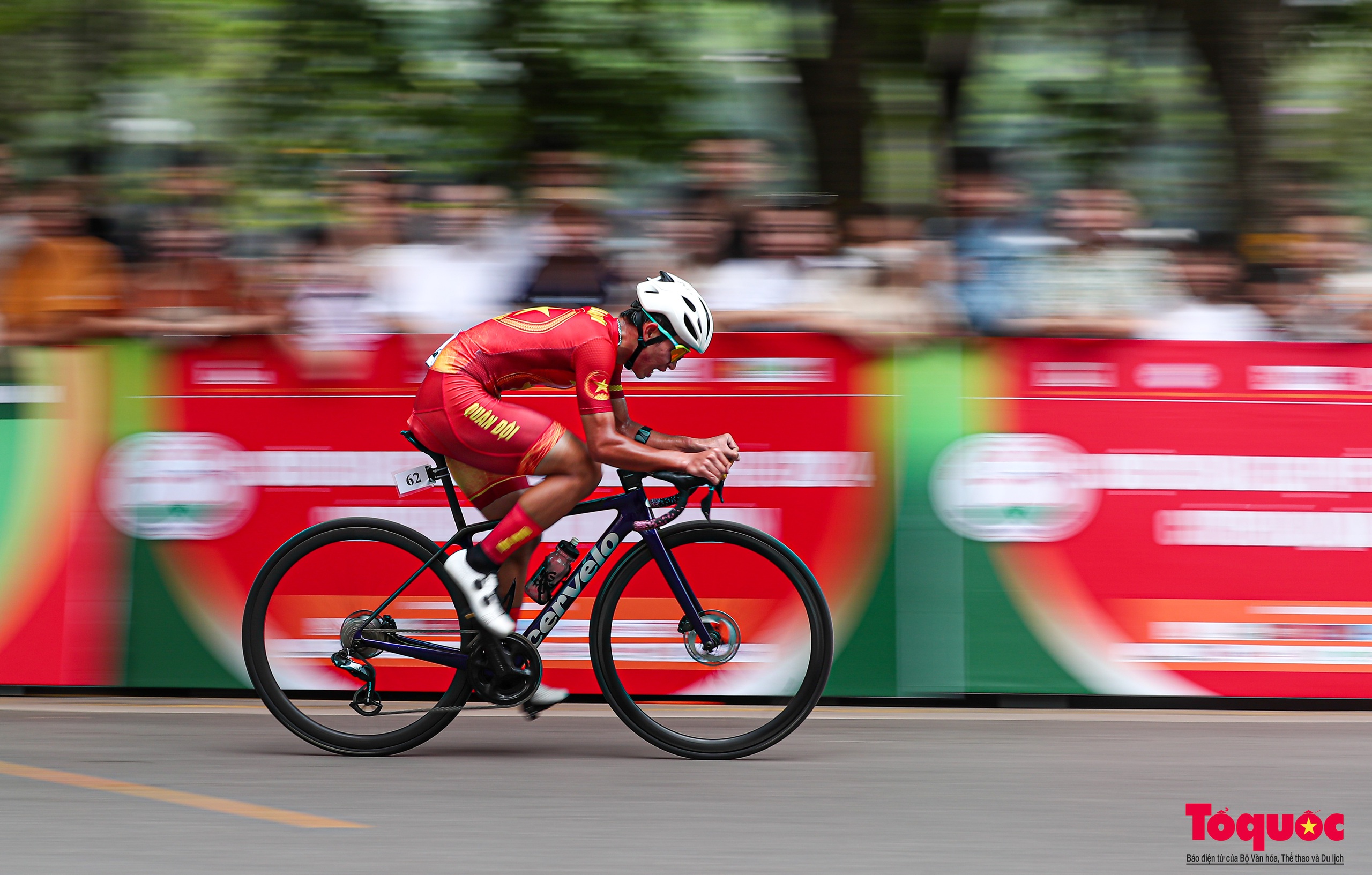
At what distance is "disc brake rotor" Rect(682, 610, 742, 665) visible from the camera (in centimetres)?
542

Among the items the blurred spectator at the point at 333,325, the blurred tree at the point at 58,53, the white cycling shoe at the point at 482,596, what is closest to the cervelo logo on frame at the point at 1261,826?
the white cycling shoe at the point at 482,596

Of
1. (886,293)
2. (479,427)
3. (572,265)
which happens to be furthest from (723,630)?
(572,265)

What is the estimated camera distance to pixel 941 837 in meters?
4.42

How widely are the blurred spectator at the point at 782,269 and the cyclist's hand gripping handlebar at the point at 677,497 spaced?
148 cm

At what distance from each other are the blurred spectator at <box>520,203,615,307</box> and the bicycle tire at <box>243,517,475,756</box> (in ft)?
6.07

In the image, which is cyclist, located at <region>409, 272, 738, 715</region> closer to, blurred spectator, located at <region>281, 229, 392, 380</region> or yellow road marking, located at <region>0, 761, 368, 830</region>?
yellow road marking, located at <region>0, 761, 368, 830</region>

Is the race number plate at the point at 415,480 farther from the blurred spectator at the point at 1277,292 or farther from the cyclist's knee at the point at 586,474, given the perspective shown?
the blurred spectator at the point at 1277,292

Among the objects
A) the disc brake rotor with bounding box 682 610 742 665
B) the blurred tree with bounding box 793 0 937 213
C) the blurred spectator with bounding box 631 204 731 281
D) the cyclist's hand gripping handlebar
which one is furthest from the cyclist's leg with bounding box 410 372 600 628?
the blurred tree with bounding box 793 0 937 213

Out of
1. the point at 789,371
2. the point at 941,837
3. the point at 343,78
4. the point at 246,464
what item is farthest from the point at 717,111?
the point at 941,837

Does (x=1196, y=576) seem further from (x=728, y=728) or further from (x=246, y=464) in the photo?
(x=246, y=464)

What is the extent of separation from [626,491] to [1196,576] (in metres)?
2.63

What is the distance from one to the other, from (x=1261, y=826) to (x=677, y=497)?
223 cm

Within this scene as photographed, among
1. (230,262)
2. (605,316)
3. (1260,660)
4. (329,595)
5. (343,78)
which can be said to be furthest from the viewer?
(343,78)

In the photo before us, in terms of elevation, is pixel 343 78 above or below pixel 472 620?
above
